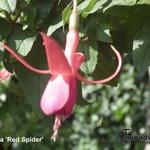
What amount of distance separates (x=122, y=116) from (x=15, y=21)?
7.55 ft

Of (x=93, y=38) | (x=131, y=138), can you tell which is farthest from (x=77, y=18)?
(x=131, y=138)

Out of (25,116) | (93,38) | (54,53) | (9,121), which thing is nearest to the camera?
(54,53)

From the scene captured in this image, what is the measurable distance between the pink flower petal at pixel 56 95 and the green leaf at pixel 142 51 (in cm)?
17

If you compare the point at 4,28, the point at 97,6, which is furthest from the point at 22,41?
the point at 97,6

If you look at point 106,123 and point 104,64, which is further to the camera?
point 106,123

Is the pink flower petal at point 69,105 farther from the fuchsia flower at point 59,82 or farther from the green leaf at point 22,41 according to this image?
the green leaf at point 22,41

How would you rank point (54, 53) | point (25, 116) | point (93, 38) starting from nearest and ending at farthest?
1. point (54, 53)
2. point (93, 38)
3. point (25, 116)

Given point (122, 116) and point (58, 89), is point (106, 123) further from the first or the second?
point (58, 89)

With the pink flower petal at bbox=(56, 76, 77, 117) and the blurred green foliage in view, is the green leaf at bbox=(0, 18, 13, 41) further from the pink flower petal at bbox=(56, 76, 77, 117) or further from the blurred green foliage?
the pink flower petal at bbox=(56, 76, 77, 117)

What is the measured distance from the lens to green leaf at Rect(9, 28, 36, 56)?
0.90 meters

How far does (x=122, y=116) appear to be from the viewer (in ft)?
10.5

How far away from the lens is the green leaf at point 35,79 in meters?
0.93

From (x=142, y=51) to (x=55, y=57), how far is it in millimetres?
212

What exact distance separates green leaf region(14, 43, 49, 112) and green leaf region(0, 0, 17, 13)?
99 mm
